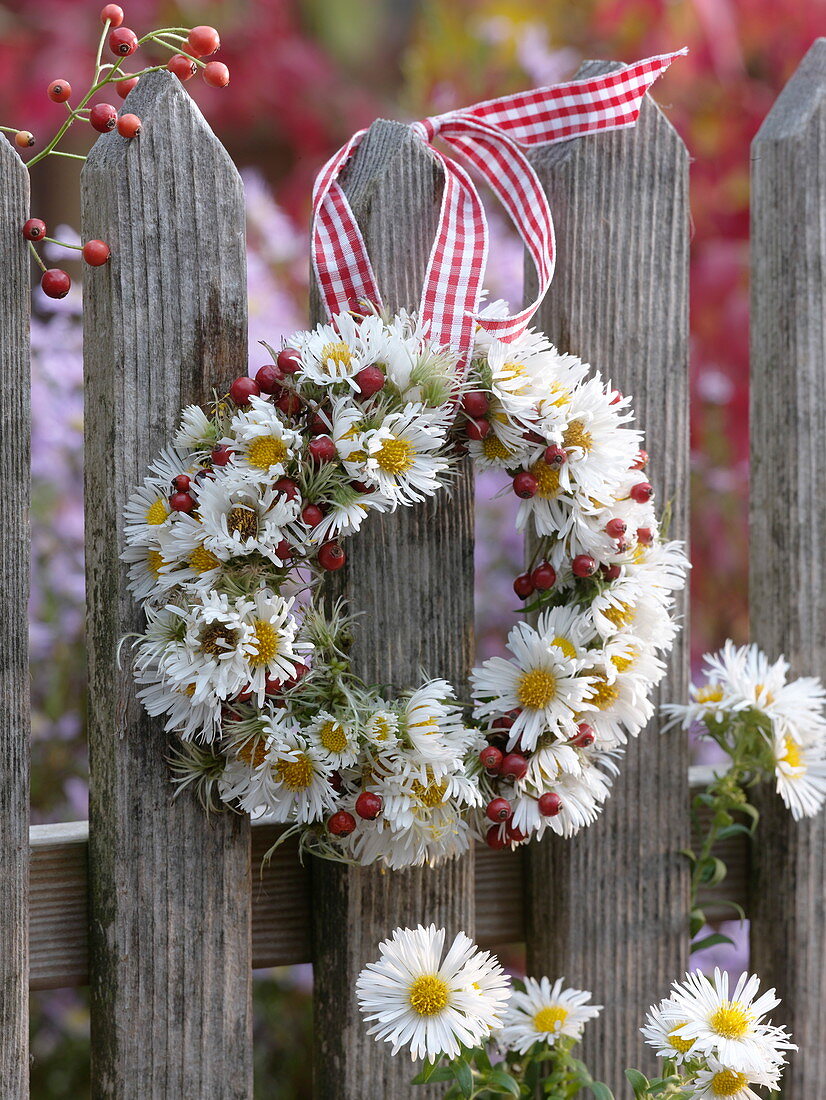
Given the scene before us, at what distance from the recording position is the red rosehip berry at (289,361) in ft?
3.54

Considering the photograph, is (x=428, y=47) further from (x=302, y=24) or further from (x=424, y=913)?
(x=424, y=913)

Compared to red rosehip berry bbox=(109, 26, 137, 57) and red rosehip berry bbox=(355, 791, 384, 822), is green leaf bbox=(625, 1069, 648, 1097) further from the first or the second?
red rosehip berry bbox=(109, 26, 137, 57)

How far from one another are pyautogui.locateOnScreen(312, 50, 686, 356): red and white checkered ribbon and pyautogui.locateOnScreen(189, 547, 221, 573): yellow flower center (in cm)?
28

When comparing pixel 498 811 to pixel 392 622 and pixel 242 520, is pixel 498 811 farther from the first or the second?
pixel 242 520

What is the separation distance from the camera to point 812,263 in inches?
55.2

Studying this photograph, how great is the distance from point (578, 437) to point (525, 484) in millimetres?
69

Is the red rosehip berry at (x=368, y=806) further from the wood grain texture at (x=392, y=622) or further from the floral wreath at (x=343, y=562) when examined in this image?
the wood grain texture at (x=392, y=622)

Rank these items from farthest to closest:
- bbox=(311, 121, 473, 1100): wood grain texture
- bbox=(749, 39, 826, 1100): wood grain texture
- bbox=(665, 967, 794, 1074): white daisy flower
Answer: bbox=(749, 39, 826, 1100): wood grain texture < bbox=(311, 121, 473, 1100): wood grain texture < bbox=(665, 967, 794, 1074): white daisy flower

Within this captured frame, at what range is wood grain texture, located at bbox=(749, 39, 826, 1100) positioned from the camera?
1400 millimetres

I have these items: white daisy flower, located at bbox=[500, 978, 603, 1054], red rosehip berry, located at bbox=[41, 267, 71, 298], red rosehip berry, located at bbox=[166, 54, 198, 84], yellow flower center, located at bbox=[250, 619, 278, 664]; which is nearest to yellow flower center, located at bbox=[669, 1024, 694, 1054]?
white daisy flower, located at bbox=[500, 978, 603, 1054]

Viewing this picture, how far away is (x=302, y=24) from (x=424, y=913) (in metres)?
3.07

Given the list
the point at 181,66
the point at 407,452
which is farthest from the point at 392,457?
the point at 181,66

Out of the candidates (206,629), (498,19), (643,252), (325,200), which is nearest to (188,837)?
(206,629)

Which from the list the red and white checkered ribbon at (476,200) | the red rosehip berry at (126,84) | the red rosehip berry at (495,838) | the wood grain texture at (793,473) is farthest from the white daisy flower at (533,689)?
the red rosehip berry at (126,84)
